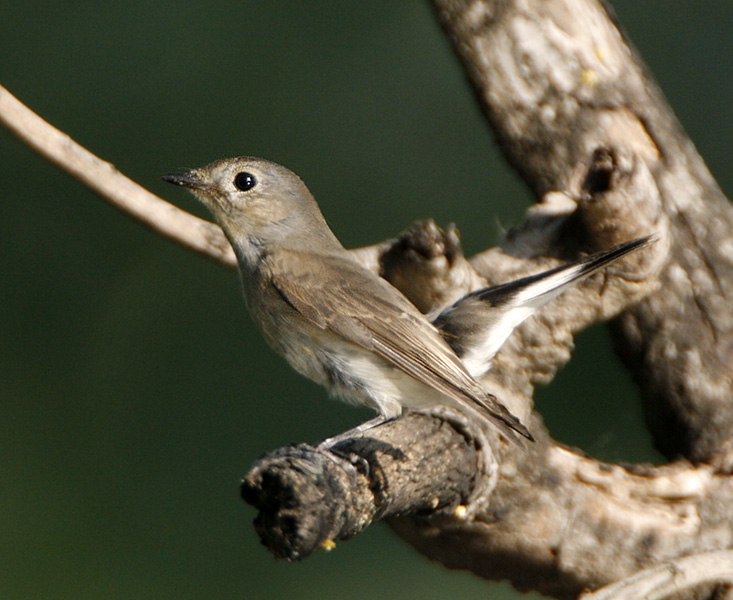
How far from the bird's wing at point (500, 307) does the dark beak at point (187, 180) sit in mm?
800

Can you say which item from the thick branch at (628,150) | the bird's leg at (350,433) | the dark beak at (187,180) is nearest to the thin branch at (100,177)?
the dark beak at (187,180)

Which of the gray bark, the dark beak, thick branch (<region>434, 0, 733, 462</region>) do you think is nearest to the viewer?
the gray bark

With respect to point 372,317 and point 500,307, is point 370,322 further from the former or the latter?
point 500,307

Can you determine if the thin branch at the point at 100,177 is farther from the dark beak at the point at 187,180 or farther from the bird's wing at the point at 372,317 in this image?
the bird's wing at the point at 372,317

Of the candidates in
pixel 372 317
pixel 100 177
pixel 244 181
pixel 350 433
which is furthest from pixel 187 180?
pixel 350 433

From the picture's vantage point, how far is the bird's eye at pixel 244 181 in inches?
104

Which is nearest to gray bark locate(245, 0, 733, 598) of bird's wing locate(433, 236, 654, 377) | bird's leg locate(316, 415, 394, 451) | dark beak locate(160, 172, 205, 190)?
bird's wing locate(433, 236, 654, 377)

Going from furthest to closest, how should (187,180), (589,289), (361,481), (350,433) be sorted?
(589,289)
(187,180)
(350,433)
(361,481)

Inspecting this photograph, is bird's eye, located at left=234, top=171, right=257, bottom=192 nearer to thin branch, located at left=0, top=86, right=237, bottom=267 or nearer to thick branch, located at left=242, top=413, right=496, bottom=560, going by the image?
thin branch, located at left=0, top=86, right=237, bottom=267

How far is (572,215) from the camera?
8.95ft

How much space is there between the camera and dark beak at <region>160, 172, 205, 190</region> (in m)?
2.58

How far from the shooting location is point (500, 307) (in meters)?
2.39

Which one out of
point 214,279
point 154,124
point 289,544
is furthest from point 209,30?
point 289,544

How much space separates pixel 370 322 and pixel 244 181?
624 mm
